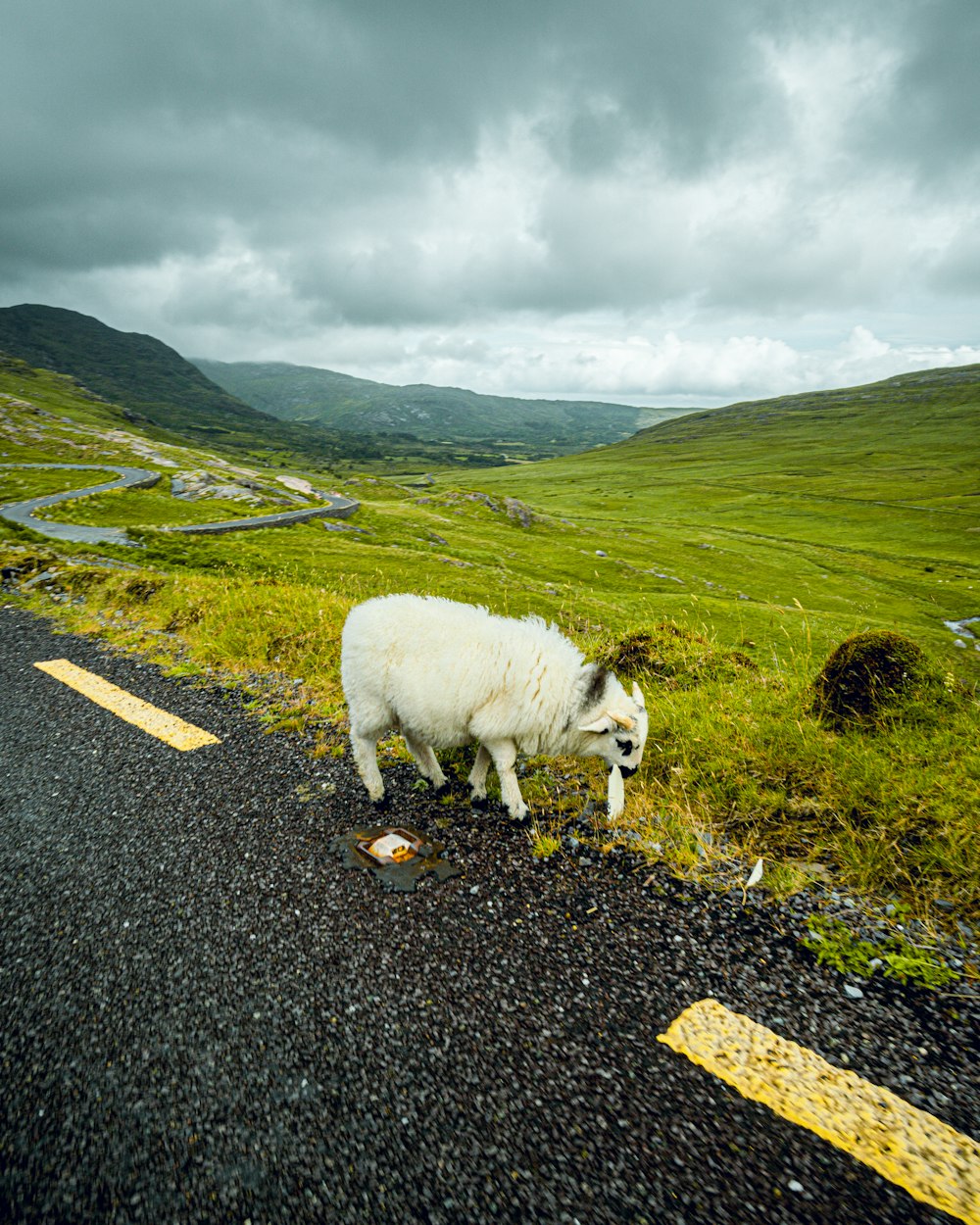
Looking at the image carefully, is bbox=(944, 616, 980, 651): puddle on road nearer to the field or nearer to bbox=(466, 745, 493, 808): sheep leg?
the field

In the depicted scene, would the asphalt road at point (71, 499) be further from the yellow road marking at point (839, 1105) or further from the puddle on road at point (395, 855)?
the yellow road marking at point (839, 1105)

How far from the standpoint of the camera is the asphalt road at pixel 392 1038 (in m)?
2.63

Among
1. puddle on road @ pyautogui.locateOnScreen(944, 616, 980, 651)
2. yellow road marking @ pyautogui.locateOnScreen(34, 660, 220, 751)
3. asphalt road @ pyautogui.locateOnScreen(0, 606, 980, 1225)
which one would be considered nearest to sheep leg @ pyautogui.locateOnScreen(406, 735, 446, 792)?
Result: asphalt road @ pyautogui.locateOnScreen(0, 606, 980, 1225)

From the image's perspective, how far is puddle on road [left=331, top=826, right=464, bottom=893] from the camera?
4871mm

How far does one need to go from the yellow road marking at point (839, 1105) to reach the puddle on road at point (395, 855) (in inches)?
89.6

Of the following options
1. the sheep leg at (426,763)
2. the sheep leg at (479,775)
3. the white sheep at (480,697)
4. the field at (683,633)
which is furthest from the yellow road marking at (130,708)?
the sheep leg at (479,775)

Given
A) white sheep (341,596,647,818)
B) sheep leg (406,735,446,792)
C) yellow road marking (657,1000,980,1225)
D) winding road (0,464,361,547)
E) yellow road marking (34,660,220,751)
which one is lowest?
winding road (0,464,361,547)

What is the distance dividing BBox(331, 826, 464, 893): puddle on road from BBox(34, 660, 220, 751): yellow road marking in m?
3.09

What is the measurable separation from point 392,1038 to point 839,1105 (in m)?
2.57

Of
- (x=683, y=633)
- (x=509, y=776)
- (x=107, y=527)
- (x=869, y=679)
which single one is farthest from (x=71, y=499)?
(x=869, y=679)

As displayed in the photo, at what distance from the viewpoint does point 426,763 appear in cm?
679

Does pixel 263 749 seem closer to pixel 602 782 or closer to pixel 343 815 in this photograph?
pixel 343 815

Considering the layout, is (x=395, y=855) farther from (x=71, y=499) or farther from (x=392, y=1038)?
(x=71, y=499)

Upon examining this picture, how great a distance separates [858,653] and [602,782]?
3.65 m
